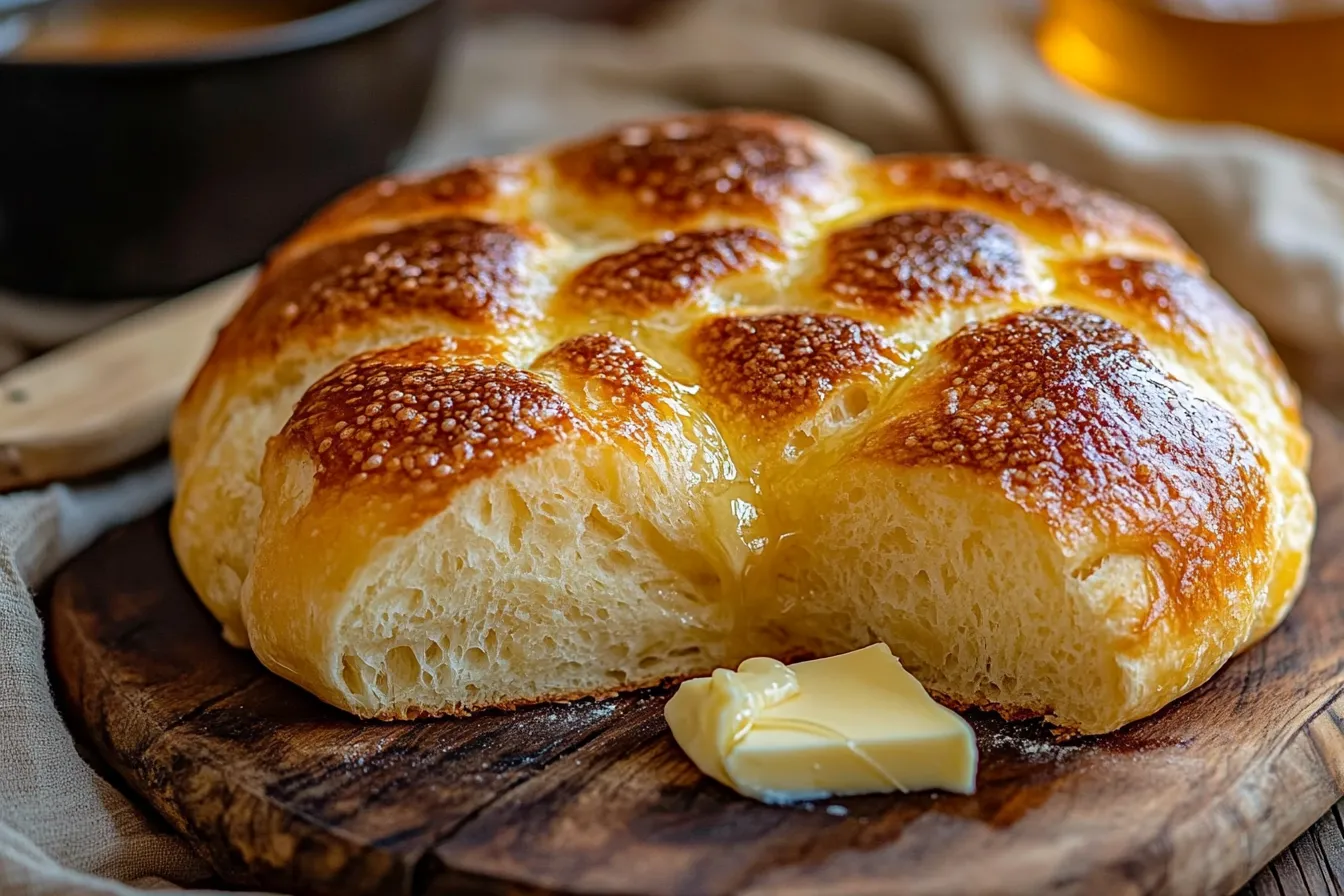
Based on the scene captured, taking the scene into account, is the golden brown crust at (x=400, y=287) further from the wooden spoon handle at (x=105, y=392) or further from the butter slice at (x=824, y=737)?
the butter slice at (x=824, y=737)

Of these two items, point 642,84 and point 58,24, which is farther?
point 642,84

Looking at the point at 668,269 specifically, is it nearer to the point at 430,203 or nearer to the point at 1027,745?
the point at 430,203

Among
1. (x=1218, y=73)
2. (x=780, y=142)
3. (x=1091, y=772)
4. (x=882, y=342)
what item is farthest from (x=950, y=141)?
(x=1091, y=772)

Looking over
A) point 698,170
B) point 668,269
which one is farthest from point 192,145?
point 668,269

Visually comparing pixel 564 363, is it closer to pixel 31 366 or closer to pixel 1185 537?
pixel 1185 537

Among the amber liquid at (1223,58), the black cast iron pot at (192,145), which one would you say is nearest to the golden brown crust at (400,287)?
the black cast iron pot at (192,145)
